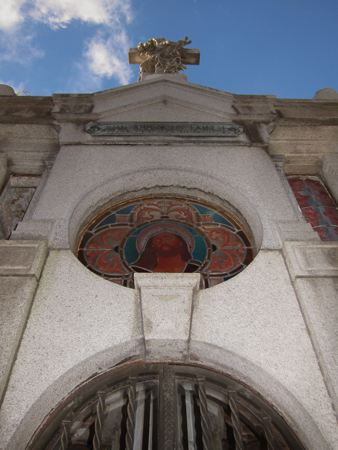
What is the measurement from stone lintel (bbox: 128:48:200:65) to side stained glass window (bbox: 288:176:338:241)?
3.67m

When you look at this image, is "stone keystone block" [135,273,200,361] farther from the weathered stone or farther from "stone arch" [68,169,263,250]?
"stone arch" [68,169,263,250]

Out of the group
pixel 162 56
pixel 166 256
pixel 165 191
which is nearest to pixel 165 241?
A: pixel 166 256

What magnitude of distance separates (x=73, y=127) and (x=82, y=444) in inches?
167

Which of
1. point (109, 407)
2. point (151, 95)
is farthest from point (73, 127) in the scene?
point (109, 407)

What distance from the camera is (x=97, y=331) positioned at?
2889 mm

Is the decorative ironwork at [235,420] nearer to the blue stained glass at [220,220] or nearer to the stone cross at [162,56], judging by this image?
the blue stained glass at [220,220]

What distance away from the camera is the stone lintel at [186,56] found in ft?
24.8

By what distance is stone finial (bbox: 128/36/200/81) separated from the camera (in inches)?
286

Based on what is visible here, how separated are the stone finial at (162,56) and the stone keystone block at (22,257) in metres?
4.91

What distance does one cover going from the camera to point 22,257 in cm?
337

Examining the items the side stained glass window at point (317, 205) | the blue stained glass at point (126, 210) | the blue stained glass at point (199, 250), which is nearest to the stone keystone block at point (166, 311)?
the blue stained glass at point (199, 250)

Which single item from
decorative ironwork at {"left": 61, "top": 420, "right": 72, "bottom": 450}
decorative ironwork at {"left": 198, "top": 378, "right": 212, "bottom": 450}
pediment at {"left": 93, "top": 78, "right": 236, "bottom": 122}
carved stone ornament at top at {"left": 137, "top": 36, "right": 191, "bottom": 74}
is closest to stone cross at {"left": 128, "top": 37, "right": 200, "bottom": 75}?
carved stone ornament at top at {"left": 137, "top": 36, "right": 191, "bottom": 74}

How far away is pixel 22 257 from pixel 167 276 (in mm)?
1362

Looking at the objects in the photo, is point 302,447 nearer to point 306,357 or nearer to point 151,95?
point 306,357
